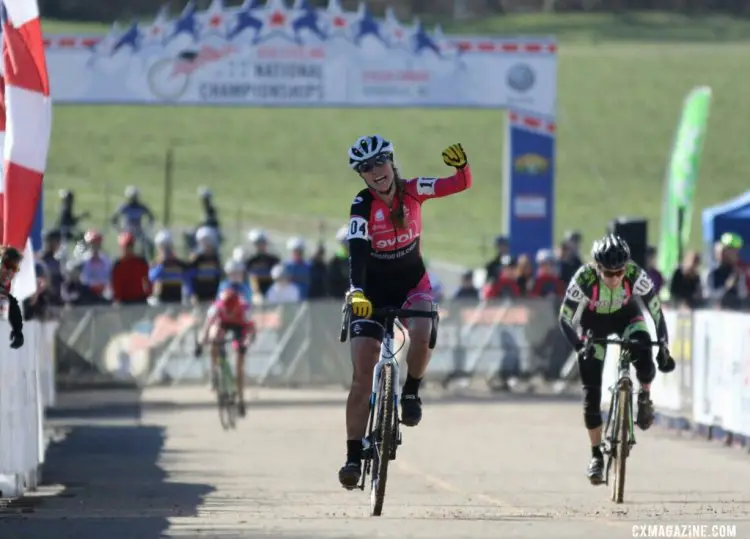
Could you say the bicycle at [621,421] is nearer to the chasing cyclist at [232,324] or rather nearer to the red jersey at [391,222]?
the red jersey at [391,222]

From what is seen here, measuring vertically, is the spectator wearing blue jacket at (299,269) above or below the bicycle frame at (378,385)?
above

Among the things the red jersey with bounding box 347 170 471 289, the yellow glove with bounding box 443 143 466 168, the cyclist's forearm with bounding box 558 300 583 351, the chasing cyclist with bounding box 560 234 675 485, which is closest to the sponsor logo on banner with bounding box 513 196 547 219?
the chasing cyclist with bounding box 560 234 675 485

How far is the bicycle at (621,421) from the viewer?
1241cm

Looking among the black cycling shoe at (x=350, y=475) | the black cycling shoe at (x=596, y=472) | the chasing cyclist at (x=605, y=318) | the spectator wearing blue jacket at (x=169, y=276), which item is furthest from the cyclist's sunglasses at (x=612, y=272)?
the spectator wearing blue jacket at (x=169, y=276)

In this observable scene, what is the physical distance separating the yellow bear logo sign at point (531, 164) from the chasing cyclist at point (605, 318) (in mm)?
16015

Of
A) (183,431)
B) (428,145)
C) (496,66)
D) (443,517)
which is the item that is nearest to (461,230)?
(428,145)

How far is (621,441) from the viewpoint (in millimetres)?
12508

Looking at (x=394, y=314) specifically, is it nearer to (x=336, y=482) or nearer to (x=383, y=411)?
(x=383, y=411)

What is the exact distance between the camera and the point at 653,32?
90.9 m

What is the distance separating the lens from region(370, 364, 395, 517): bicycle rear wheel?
10.8m

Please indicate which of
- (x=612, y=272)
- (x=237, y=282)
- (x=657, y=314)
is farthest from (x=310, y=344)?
(x=657, y=314)

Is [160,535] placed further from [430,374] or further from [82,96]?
[82,96]

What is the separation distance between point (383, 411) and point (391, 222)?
108cm

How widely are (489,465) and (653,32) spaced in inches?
3033
